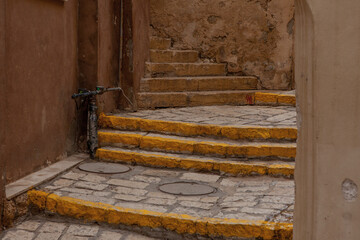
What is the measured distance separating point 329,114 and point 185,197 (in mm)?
3209

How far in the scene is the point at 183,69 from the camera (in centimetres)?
920

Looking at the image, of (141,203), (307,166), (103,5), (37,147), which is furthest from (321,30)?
(103,5)

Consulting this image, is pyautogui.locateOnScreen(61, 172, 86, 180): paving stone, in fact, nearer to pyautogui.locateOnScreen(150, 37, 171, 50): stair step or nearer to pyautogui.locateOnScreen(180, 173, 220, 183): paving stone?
pyautogui.locateOnScreen(180, 173, 220, 183): paving stone

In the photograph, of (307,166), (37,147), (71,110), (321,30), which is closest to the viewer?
(321,30)

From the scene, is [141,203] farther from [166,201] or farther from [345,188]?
[345,188]

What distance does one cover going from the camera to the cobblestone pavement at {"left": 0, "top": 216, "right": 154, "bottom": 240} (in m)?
4.74

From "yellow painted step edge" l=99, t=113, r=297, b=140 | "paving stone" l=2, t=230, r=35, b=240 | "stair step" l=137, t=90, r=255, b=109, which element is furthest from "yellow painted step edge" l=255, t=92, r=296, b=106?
"paving stone" l=2, t=230, r=35, b=240

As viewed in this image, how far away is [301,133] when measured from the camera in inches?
94.9

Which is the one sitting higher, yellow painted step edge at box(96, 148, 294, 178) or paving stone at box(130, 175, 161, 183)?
yellow painted step edge at box(96, 148, 294, 178)

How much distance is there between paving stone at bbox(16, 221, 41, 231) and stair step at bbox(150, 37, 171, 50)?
16.4 ft

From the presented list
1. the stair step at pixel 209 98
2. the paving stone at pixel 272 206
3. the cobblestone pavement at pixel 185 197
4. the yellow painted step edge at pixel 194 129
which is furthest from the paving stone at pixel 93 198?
the stair step at pixel 209 98

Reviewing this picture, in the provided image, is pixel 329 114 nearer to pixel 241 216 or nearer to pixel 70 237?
pixel 241 216

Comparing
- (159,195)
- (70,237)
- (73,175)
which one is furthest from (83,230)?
(73,175)

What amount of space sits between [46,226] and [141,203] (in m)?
0.92
